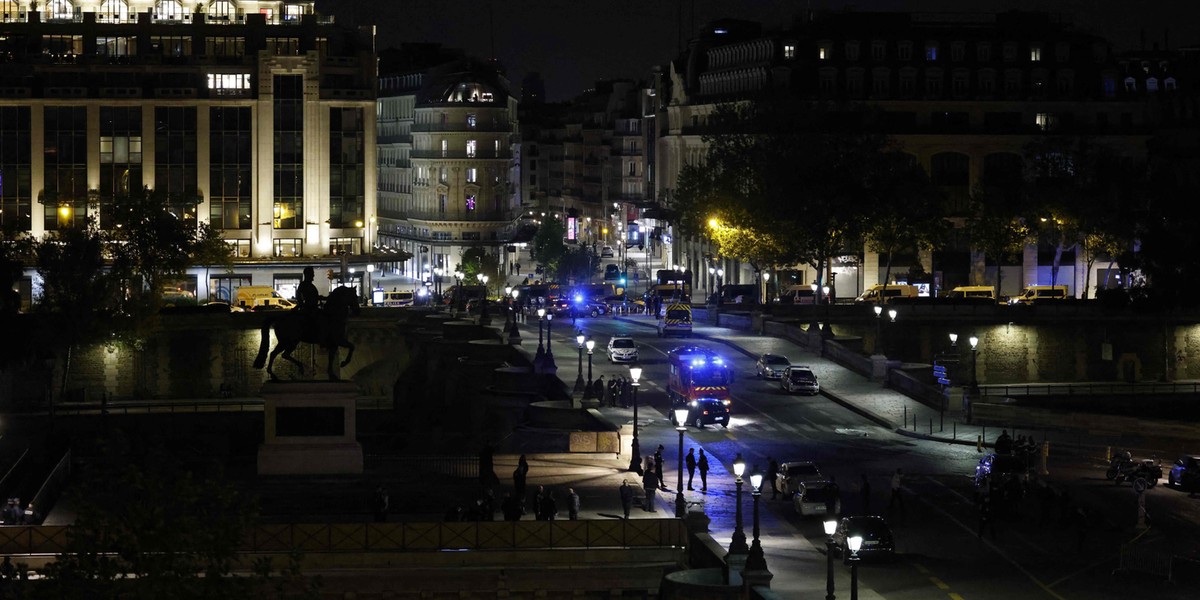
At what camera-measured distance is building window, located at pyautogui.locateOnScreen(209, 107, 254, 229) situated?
5714 inches

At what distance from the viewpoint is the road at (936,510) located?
2255 inches

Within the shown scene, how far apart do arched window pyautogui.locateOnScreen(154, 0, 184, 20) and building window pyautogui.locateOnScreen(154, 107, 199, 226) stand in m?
21.1

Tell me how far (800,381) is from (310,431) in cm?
3669

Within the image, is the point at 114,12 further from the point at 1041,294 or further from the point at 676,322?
the point at 1041,294

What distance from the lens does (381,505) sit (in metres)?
56.0

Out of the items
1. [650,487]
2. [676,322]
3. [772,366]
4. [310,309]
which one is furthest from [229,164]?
[650,487]

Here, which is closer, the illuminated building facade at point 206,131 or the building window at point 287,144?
the illuminated building facade at point 206,131

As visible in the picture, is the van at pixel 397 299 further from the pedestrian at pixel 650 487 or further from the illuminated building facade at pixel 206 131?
the pedestrian at pixel 650 487

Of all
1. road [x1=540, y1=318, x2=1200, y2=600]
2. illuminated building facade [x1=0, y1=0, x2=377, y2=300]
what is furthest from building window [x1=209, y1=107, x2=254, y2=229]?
road [x1=540, y1=318, x2=1200, y2=600]

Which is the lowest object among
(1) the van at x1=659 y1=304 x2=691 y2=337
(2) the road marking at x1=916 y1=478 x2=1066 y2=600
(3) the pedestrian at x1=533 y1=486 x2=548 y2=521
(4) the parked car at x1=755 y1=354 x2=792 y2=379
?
(2) the road marking at x1=916 y1=478 x2=1066 y2=600

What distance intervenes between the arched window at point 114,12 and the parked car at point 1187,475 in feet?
351

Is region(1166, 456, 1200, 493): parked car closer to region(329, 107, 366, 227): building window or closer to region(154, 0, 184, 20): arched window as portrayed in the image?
region(329, 107, 366, 227): building window

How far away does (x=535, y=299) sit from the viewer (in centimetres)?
14000

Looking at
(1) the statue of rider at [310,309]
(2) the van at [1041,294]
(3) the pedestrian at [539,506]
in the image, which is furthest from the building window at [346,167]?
(3) the pedestrian at [539,506]
